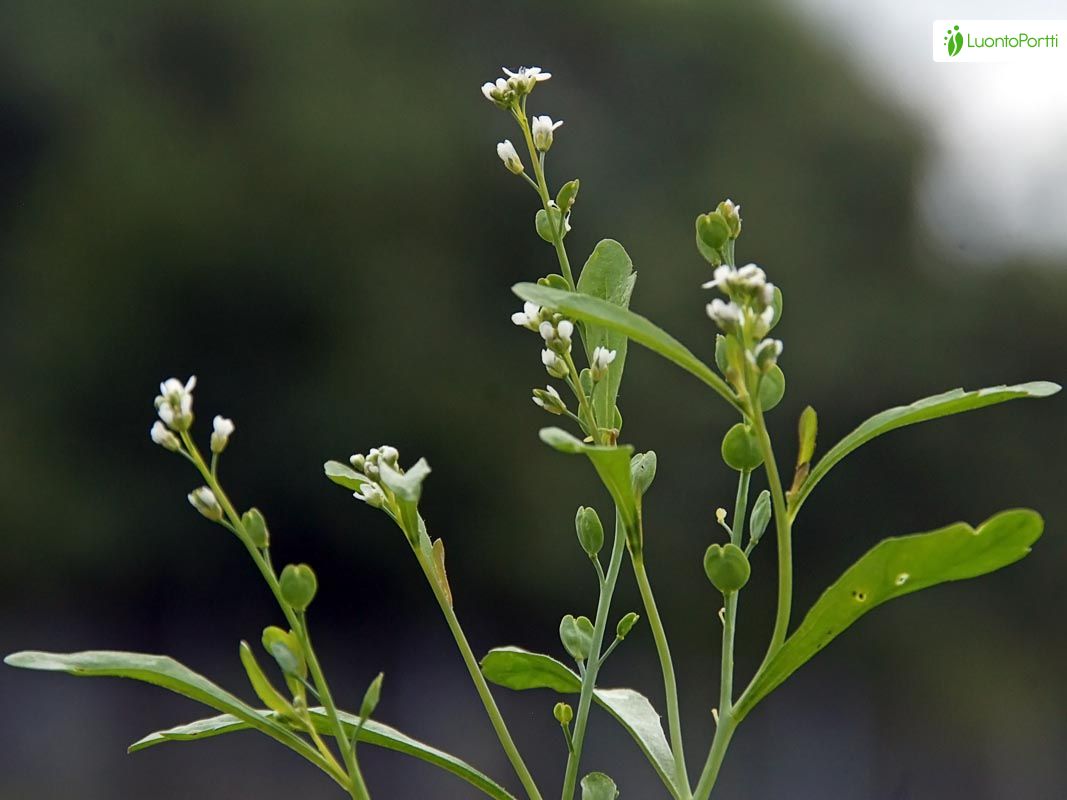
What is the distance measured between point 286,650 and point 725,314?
0.11m

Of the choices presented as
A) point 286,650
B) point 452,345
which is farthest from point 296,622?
point 452,345

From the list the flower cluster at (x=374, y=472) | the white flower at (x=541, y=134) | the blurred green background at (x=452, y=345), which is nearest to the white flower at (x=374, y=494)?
the flower cluster at (x=374, y=472)

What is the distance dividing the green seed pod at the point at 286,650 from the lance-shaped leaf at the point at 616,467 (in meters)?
0.07

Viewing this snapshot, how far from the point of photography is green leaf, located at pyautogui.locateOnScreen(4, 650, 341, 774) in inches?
9.4

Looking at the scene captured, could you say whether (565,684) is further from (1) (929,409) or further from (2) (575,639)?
(1) (929,409)

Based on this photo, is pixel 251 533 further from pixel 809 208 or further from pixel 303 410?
pixel 809 208

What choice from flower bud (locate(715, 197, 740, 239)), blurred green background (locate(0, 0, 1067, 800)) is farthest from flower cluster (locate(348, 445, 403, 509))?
blurred green background (locate(0, 0, 1067, 800))

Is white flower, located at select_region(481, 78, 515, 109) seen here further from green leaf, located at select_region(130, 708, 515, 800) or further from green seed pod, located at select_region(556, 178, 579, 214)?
green leaf, located at select_region(130, 708, 515, 800)

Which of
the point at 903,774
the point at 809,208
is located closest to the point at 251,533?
the point at 903,774

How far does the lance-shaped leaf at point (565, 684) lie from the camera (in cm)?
28

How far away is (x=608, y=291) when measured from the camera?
31cm

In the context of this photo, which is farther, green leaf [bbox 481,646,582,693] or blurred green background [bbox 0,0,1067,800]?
blurred green background [bbox 0,0,1067,800]

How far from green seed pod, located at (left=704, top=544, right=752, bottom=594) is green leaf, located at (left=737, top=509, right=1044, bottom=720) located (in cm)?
2

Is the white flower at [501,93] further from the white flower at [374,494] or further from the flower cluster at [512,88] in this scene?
the white flower at [374,494]
